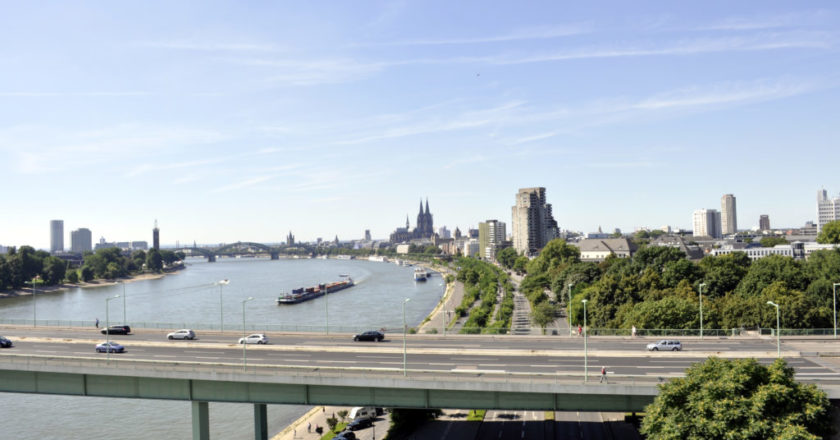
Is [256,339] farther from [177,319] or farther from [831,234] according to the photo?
[831,234]

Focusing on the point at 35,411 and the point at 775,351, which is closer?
the point at 775,351

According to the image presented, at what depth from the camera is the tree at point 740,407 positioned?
22.8 metres

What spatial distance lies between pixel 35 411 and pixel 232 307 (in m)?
62.7

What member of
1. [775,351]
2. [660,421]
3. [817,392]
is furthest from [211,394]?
[775,351]

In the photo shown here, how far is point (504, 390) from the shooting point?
1088 inches

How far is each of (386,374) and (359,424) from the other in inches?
525

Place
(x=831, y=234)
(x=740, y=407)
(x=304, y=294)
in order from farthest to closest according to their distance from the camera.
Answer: (x=304, y=294)
(x=831, y=234)
(x=740, y=407)

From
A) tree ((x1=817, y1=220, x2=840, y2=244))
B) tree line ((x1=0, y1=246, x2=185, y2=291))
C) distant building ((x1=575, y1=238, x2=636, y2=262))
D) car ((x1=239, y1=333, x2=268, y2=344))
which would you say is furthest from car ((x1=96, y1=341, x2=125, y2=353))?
tree ((x1=817, y1=220, x2=840, y2=244))

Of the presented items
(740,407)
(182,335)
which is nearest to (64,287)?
(182,335)

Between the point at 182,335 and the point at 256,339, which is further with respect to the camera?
the point at 182,335

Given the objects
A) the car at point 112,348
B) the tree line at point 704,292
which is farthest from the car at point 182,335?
the tree line at point 704,292

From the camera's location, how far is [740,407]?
75.9 ft

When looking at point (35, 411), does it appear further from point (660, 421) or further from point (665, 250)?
point (665, 250)

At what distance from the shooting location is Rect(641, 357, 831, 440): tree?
22797mm
